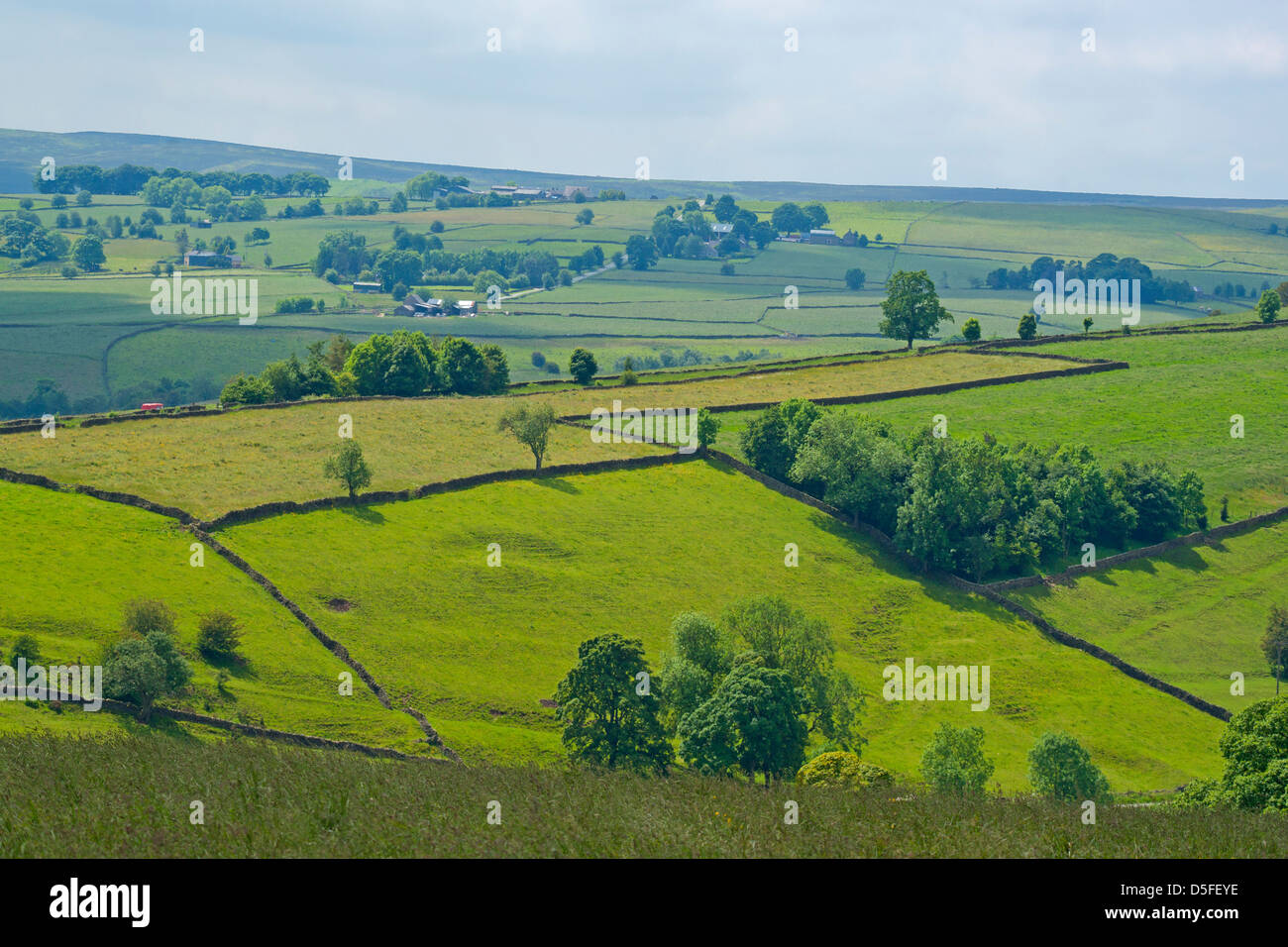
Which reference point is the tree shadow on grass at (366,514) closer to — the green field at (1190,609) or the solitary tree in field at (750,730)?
the solitary tree in field at (750,730)

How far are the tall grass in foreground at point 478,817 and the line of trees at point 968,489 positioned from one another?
51747 millimetres

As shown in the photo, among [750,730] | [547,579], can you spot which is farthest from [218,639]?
Answer: [750,730]

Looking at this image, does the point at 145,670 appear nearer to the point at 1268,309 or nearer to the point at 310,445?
the point at 310,445

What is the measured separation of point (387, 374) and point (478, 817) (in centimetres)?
9029

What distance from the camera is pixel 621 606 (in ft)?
243

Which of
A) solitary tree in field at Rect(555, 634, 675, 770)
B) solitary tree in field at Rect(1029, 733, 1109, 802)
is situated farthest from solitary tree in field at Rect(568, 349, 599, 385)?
solitary tree in field at Rect(1029, 733, 1109, 802)

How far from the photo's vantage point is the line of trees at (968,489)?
8862cm

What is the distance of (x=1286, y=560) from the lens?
305 ft

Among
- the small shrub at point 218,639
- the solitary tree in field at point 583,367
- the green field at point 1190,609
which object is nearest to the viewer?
the small shrub at point 218,639

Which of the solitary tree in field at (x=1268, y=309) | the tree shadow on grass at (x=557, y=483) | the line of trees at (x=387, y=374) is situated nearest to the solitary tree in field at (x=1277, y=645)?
the tree shadow on grass at (x=557, y=483)

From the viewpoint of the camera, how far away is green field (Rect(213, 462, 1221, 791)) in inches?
Answer: 2542

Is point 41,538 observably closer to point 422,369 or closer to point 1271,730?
point 422,369
